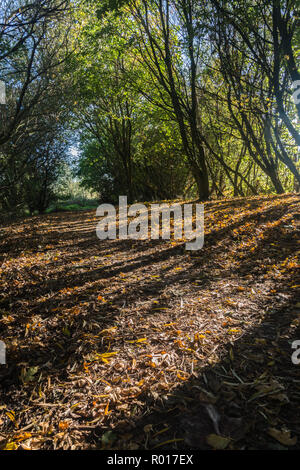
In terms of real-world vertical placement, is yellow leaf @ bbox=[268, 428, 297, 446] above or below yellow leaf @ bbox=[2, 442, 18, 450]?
above

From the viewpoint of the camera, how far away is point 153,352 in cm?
231

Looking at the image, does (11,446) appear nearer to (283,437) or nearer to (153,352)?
(153,352)

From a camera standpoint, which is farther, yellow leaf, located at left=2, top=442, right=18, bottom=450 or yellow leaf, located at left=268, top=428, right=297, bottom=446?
yellow leaf, located at left=2, top=442, right=18, bottom=450

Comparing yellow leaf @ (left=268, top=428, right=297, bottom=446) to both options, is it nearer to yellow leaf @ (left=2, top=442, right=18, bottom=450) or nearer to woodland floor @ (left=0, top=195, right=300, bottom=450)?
woodland floor @ (left=0, top=195, right=300, bottom=450)

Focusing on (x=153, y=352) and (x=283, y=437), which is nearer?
(x=283, y=437)

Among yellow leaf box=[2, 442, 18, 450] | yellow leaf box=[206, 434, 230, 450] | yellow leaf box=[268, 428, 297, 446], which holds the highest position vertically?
yellow leaf box=[268, 428, 297, 446]

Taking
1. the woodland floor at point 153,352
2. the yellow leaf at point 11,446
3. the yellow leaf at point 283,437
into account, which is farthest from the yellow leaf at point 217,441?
the yellow leaf at point 11,446

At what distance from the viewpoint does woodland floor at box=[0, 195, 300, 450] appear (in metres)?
1.61

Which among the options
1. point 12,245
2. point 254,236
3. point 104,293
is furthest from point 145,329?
point 12,245

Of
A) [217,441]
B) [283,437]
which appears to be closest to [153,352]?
[217,441]

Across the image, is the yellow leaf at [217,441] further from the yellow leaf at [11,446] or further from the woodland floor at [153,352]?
the yellow leaf at [11,446]

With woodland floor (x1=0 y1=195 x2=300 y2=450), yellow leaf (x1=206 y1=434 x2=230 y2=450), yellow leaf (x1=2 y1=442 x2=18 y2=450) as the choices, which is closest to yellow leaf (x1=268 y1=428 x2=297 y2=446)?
woodland floor (x1=0 y1=195 x2=300 y2=450)

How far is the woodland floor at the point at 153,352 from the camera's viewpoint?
161 centimetres

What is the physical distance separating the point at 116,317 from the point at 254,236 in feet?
11.3
